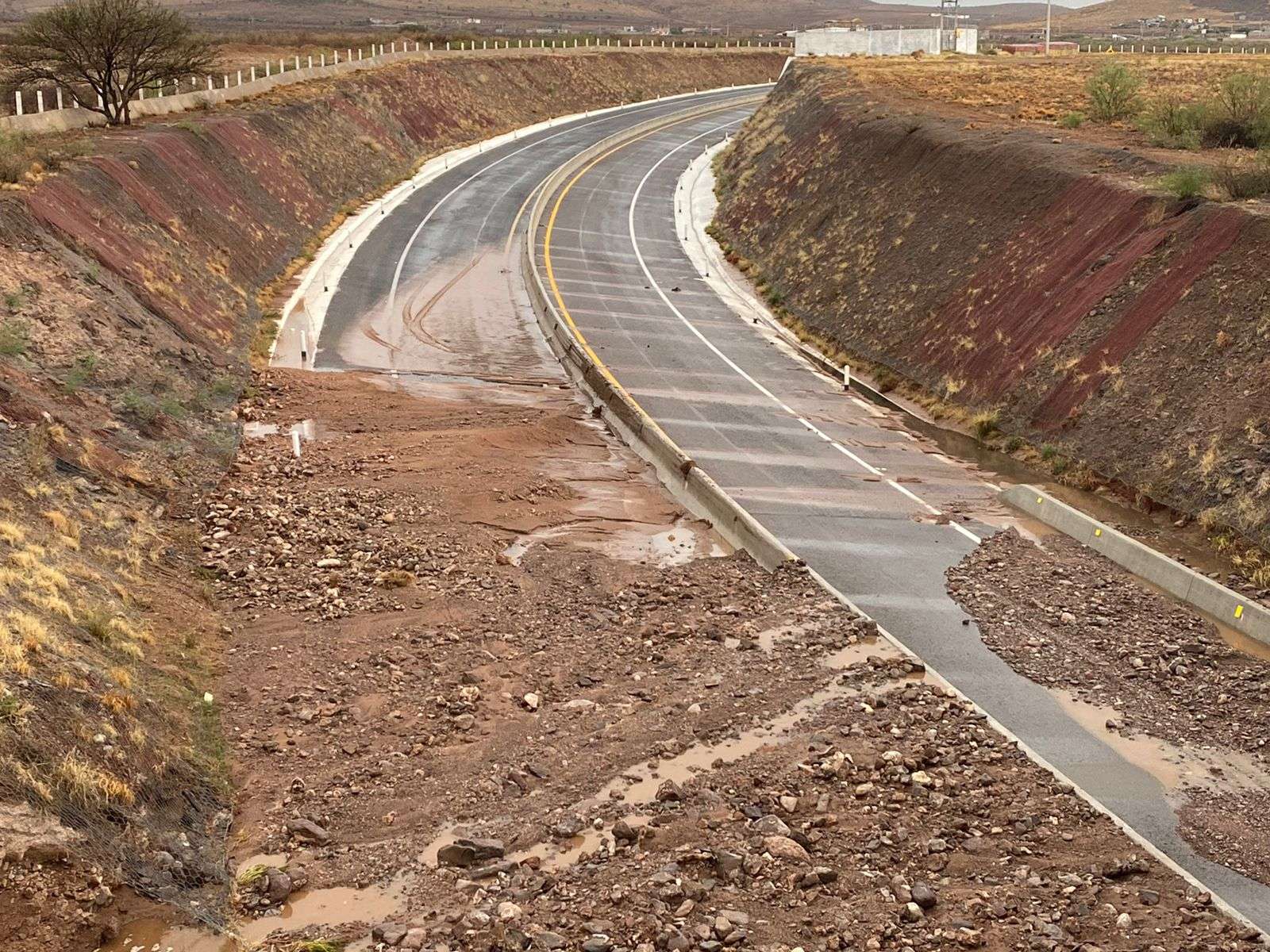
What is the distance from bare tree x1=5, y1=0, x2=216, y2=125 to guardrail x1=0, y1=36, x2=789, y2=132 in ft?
2.43

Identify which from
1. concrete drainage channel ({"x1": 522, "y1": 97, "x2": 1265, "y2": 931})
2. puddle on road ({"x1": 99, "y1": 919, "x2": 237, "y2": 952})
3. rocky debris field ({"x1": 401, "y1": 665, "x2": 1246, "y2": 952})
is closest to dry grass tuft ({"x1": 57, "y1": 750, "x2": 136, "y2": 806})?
puddle on road ({"x1": 99, "y1": 919, "x2": 237, "y2": 952})

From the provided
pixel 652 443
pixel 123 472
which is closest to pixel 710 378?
pixel 652 443

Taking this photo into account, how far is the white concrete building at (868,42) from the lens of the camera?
8519 centimetres

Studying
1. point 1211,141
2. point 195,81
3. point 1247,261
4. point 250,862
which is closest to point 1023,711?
point 250,862

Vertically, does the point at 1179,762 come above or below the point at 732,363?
below

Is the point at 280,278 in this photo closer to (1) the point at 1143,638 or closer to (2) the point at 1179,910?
(1) the point at 1143,638

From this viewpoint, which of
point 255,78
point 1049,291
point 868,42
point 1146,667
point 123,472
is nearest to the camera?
point 1146,667

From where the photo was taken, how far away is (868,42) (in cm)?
8550

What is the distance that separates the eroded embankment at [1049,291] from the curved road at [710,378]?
247 cm

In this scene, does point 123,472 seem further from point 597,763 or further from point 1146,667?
point 1146,667

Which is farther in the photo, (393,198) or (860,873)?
(393,198)

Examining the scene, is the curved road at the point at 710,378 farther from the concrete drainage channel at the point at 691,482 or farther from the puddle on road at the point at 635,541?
the puddle on road at the point at 635,541

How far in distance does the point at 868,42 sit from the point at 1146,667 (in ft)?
247

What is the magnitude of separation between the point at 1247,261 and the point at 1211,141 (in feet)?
46.8
